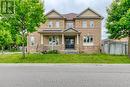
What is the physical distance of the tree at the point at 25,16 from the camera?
36.2 meters

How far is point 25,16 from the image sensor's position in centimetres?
3656

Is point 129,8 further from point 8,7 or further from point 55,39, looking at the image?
point 55,39

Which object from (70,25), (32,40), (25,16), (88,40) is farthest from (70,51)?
(25,16)

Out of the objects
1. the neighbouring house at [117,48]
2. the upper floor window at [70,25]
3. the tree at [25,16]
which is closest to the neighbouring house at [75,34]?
the upper floor window at [70,25]

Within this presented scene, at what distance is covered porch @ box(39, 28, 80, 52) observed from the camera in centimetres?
5153

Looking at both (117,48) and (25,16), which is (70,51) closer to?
(117,48)

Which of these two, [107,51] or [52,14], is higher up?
[52,14]

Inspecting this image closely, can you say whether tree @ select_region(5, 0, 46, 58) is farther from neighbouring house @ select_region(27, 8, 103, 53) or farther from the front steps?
neighbouring house @ select_region(27, 8, 103, 53)

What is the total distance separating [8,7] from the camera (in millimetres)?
36844

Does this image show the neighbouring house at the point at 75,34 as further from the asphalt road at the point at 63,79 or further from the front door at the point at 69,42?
the asphalt road at the point at 63,79

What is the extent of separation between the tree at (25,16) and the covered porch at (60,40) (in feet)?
45.2

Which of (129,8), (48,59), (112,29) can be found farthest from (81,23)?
(48,59)

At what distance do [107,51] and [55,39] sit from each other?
9213mm

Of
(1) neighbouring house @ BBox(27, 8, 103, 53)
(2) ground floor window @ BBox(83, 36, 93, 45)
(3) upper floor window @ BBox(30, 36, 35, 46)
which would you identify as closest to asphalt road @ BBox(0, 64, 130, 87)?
(1) neighbouring house @ BBox(27, 8, 103, 53)
